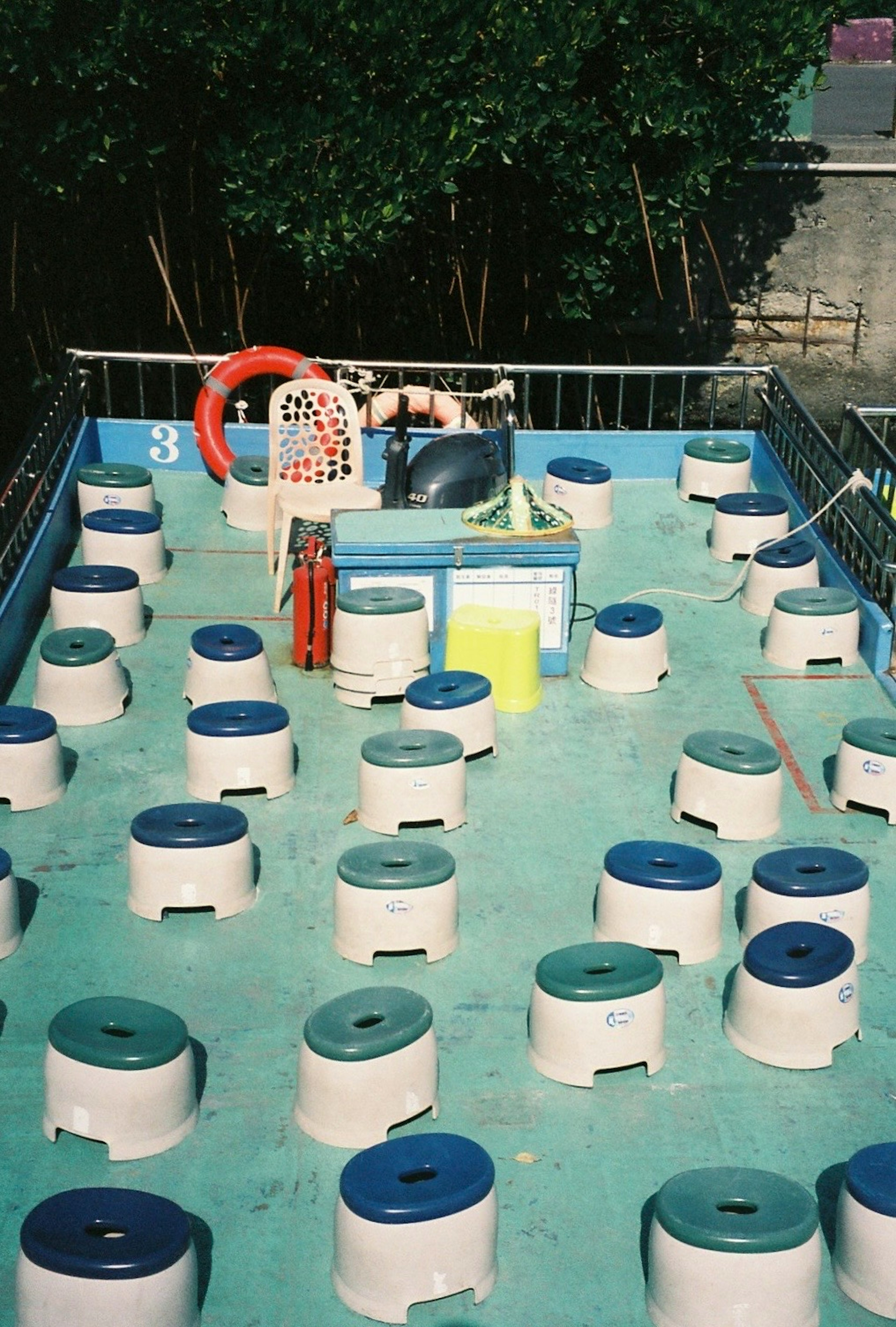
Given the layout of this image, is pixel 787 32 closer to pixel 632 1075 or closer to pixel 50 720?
pixel 50 720

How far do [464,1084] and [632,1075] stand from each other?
808 mm

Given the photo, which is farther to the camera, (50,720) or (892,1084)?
(50,720)

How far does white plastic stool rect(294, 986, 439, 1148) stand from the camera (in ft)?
23.0

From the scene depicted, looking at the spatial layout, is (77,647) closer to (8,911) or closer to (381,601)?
(381,601)

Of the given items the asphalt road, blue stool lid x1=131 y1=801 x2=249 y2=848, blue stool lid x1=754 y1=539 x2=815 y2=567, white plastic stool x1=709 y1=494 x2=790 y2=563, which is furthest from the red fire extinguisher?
the asphalt road

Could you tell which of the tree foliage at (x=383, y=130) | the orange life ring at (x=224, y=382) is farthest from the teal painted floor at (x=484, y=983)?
the tree foliage at (x=383, y=130)

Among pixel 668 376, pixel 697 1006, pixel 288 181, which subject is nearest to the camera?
pixel 697 1006

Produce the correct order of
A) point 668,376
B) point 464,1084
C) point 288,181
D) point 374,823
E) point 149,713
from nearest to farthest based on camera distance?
point 464,1084, point 374,823, point 149,713, point 288,181, point 668,376

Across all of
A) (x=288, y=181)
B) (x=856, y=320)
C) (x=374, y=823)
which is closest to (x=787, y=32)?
(x=288, y=181)

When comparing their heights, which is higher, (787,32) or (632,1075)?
(787,32)

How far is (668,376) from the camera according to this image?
25.1 m

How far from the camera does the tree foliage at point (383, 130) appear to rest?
57.0ft

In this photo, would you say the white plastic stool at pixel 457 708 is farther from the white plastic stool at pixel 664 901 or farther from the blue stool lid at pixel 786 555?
the blue stool lid at pixel 786 555

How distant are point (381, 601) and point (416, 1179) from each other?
5549mm
